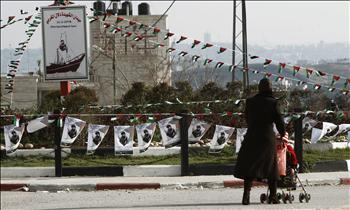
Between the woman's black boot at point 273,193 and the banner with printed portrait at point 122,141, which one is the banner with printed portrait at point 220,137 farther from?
the woman's black boot at point 273,193

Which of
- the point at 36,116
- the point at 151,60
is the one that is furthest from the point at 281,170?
the point at 151,60

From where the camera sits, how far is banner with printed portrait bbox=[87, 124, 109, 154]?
52.5 ft

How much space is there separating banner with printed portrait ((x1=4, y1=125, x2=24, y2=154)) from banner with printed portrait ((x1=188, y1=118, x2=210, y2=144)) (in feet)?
A: 11.4

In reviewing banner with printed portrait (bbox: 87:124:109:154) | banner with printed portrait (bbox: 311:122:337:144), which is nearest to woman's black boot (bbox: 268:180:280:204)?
banner with printed portrait (bbox: 311:122:337:144)

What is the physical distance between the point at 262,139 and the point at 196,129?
5141 mm

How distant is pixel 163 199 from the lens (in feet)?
40.9

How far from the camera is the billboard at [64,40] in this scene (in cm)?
1819

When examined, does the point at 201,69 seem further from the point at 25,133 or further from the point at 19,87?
the point at 25,133

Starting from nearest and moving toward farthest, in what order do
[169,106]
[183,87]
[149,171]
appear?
[149,171]
[169,106]
[183,87]

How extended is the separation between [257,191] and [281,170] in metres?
2.49

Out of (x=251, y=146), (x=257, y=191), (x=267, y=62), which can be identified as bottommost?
(x=257, y=191)

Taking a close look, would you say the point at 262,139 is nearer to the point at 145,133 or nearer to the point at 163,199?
the point at 163,199

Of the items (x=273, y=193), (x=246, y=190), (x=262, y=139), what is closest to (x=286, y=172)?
(x=273, y=193)

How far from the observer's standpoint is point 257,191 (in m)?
13.4
